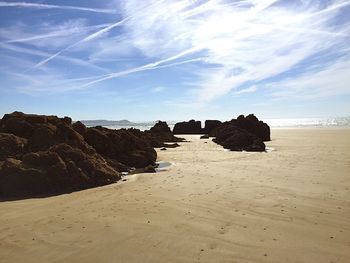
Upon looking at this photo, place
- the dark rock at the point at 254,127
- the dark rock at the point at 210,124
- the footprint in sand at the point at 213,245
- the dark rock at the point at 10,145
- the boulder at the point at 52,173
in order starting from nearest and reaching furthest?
1. the footprint in sand at the point at 213,245
2. the boulder at the point at 52,173
3. the dark rock at the point at 10,145
4. the dark rock at the point at 254,127
5. the dark rock at the point at 210,124

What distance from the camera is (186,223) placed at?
23.4ft

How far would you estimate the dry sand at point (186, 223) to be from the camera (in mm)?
5676

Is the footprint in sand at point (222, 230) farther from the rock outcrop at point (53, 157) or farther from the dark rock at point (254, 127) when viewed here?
the dark rock at point (254, 127)

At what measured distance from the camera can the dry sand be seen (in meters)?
5.68

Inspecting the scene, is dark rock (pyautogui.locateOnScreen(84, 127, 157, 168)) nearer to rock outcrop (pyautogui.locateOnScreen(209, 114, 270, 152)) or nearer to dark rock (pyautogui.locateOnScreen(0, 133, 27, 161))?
dark rock (pyautogui.locateOnScreen(0, 133, 27, 161))

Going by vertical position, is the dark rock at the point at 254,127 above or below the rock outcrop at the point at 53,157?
above

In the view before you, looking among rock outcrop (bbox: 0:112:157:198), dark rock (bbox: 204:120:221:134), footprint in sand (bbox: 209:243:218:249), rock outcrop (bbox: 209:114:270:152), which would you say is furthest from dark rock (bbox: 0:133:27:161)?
dark rock (bbox: 204:120:221:134)

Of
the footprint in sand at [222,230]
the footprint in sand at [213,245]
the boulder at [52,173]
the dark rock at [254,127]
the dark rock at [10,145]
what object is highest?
the dark rock at [254,127]

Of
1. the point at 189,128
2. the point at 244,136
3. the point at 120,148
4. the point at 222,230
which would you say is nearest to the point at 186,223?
→ the point at 222,230

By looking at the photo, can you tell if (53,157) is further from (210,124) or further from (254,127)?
(210,124)

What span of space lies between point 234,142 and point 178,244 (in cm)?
1969

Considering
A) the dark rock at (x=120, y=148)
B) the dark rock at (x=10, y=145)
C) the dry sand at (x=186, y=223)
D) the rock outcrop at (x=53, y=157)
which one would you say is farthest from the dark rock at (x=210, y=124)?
the dark rock at (x=10, y=145)

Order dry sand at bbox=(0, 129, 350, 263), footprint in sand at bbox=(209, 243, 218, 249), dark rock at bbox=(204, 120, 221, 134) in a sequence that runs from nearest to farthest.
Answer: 1. dry sand at bbox=(0, 129, 350, 263)
2. footprint in sand at bbox=(209, 243, 218, 249)
3. dark rock at bbox=(204, 120, 221, 134)

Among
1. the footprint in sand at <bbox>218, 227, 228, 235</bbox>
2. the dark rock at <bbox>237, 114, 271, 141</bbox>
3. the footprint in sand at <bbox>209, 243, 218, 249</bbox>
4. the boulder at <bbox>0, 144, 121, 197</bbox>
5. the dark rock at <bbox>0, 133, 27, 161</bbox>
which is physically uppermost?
the dark rock at <bbox>237, 114, 271, 141</bbox>
